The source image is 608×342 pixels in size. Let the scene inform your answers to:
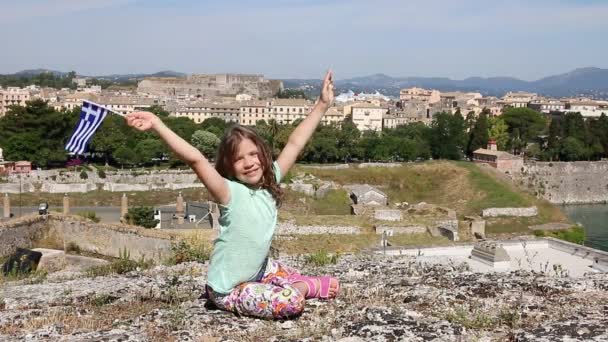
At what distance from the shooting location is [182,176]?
5131 centimetres

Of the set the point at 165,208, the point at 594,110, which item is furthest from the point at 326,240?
the point at 594,110

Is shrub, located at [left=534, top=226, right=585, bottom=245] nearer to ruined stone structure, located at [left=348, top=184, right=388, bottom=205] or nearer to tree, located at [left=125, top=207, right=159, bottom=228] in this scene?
ruined stone structure, located at [left=348, top=184, right=388, bottom=205]

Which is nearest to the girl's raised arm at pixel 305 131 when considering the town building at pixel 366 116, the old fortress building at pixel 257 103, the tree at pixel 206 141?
the tree at pixel 206 141

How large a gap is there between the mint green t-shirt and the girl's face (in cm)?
9

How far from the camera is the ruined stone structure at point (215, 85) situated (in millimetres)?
167000

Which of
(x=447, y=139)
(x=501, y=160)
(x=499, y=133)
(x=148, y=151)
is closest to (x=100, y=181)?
(x=148, y=151)

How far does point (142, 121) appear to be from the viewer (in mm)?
4426

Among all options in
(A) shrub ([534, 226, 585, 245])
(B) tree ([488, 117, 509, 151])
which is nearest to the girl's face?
(A) shrub ([534, 226, 585, 245])

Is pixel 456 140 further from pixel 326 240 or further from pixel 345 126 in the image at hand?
pixel 326 240

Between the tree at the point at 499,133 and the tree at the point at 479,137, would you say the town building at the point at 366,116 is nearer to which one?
the tree at the point at 499,133

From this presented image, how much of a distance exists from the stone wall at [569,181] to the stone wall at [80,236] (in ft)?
172

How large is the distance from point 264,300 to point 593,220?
192 ft

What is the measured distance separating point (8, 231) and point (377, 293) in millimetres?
17459

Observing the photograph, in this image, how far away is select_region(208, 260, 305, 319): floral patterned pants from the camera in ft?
16.2
